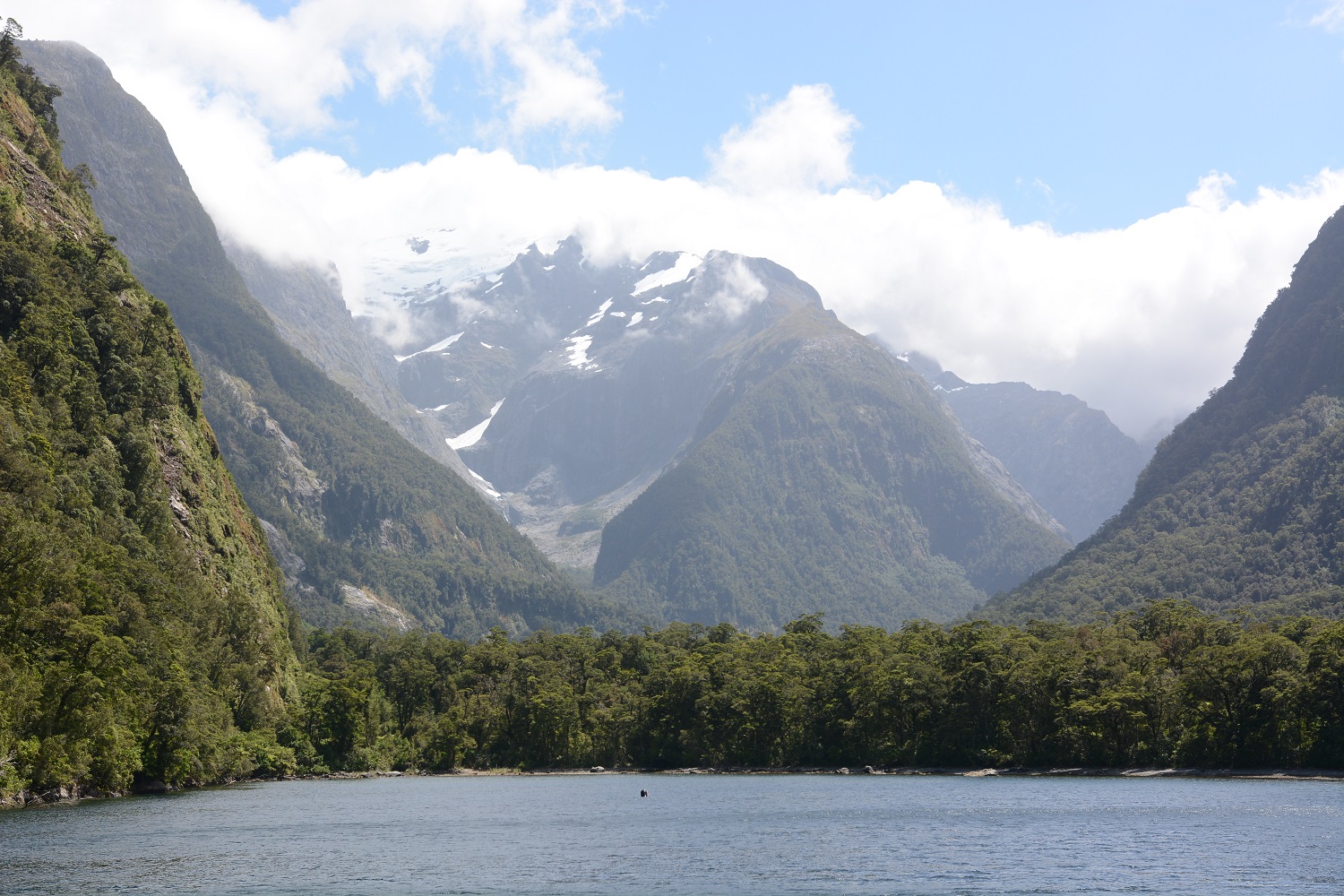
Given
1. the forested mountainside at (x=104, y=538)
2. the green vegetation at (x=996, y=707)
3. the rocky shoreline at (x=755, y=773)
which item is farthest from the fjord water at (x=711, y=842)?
the green vegetation at (x=996, y=707)

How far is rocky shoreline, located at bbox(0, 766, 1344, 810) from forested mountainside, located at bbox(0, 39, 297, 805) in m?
1.08

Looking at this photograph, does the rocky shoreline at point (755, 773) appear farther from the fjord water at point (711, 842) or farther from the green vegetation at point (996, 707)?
the fjord water at point (711, 842)

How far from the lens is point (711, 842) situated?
9238cm

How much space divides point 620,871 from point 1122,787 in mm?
→ 77205

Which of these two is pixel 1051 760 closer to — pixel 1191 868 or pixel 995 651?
pixel 995 651

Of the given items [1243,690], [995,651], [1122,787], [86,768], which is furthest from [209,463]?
[1243,690]

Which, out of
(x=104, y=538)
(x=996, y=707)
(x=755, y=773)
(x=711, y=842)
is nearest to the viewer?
(x=711, y=842)

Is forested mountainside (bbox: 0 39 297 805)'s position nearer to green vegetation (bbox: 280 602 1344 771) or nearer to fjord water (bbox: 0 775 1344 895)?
fjord water (bbox: 0 775 1344 895)

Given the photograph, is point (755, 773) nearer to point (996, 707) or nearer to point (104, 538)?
point (996, 707)

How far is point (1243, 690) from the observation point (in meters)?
145

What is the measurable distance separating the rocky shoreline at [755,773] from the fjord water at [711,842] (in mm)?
3918

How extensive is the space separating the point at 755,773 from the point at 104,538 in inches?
3795

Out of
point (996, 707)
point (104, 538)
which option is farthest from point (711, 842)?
point (996, 707)

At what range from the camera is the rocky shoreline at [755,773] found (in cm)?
10631
